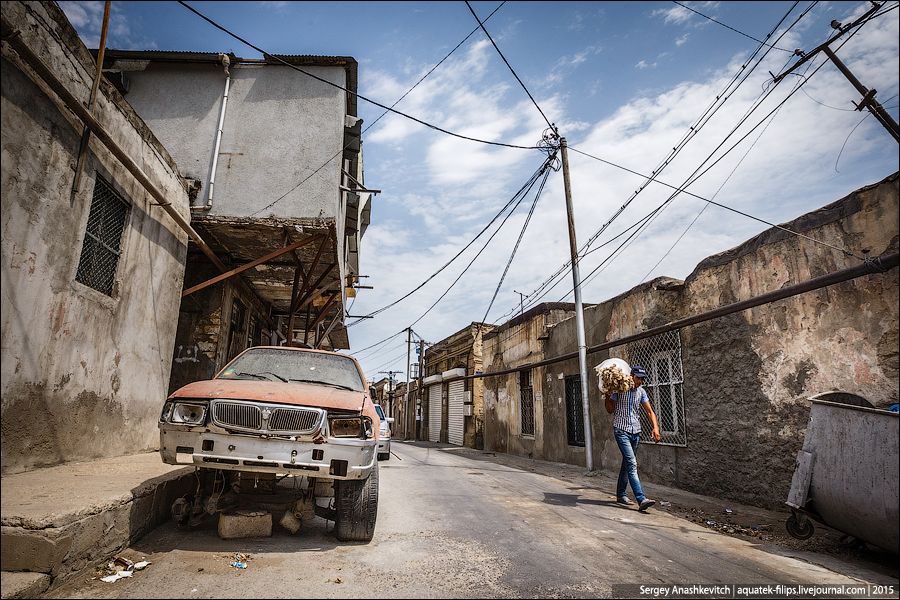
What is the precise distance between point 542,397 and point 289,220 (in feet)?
27.9

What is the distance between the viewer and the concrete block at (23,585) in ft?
7.30

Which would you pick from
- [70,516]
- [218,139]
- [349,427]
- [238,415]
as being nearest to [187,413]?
[238,415]

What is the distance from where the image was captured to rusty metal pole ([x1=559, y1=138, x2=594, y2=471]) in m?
9.39

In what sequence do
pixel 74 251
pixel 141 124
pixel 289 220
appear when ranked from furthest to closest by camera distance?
pixel 289 220, pixel 141 124, pixel 74 251

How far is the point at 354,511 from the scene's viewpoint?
3518mm

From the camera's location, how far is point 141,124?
19.6 feet

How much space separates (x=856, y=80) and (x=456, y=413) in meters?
19.9

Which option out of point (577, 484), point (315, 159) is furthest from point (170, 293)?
point (577, 484)

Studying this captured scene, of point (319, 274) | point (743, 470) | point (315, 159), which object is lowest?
point (743, 470)

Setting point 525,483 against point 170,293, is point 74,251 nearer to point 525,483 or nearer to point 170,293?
point 170,293

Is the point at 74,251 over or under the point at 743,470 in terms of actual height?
over

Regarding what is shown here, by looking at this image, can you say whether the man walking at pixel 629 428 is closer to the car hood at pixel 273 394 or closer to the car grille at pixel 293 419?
the car hood at pixel 273 394

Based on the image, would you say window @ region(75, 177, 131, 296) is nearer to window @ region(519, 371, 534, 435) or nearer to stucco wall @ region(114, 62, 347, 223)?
stucco wall @ region(114, 62, 347, 223)

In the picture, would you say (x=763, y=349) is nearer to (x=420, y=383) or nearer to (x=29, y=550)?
(x=29, y=550)
